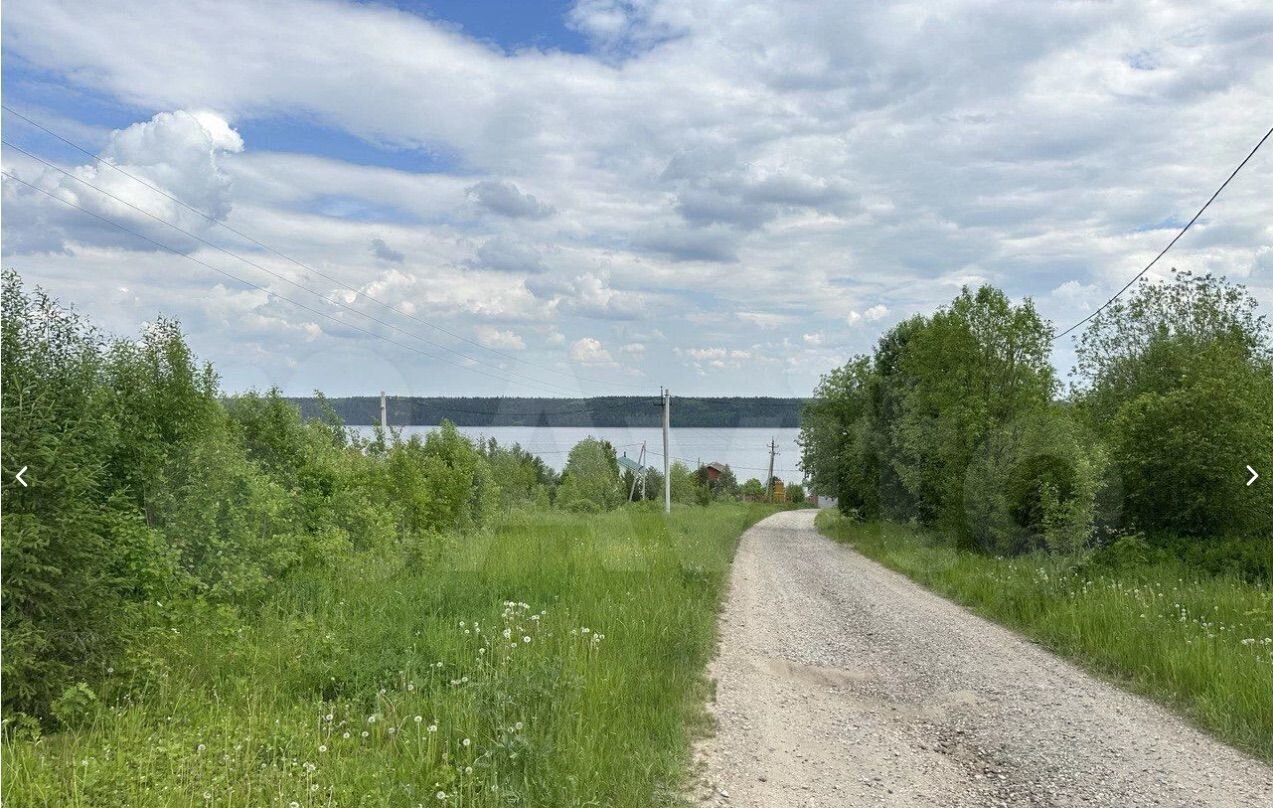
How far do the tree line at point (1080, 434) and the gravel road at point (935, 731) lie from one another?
7.19 m

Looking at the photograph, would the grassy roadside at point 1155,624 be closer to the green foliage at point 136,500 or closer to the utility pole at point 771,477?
the green foliage at point 136,500

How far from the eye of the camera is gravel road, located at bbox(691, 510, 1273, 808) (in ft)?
19.1

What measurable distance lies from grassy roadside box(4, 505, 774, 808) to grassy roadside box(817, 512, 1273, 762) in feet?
13.9

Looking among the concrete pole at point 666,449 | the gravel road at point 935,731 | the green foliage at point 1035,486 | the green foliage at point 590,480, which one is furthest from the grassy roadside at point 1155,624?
the green foliage at point 590,480

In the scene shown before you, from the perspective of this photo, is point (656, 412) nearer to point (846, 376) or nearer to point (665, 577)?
point (846, 376)

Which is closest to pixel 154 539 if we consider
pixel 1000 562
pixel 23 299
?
pixel 23 299

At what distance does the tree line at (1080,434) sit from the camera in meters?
16.2

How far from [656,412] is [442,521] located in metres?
23.1

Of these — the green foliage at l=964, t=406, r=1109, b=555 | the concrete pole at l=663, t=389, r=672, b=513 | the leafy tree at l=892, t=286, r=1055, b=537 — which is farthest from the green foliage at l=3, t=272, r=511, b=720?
the concrete pole at l=663, t=389, r=672, b=513

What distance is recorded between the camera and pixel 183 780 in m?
5.02

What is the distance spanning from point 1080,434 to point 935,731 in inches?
562

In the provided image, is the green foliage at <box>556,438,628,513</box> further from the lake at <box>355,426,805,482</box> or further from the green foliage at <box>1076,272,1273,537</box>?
the green foliage at <box>1076,272,1273,537</box>

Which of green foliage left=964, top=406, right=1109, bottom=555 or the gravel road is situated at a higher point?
green foliage left=964, top=406, right=1109, bottom=555

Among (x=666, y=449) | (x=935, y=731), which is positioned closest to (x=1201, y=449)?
(x=935, y=731)
